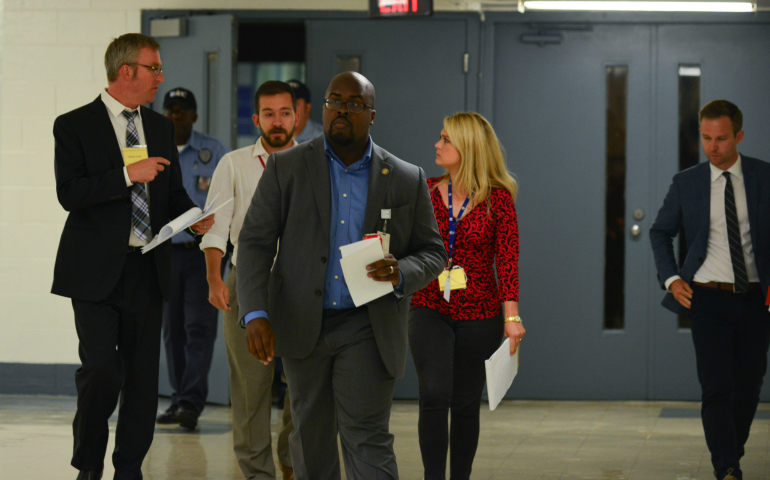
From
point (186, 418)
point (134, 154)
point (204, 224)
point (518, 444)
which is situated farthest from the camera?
point (186, 418)

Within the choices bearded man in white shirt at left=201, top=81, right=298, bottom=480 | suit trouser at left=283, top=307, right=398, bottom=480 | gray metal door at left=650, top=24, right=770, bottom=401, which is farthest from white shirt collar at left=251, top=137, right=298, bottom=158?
gray metal door at left=650, top=24, right=770, bottom=401

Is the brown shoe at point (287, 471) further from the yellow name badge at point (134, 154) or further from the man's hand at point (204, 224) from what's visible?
the yellow name badge at point (134, 154)

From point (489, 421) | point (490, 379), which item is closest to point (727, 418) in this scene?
point (490, 379)

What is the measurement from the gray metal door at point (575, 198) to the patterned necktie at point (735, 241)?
226 centimetres

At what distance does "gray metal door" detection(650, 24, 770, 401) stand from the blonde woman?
2876mm

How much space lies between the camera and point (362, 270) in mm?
2768

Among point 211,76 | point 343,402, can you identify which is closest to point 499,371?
point 343,402

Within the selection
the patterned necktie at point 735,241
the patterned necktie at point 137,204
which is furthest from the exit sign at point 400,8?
the patterned necktie at point 137,204

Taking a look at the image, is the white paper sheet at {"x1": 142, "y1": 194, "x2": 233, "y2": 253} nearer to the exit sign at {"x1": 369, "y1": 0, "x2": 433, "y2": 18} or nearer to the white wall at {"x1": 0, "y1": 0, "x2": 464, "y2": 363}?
the exit sign at {"x1": 369, "y1": 0, "x2": 433, "y2": 18}

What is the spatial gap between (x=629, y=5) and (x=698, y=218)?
2.16m

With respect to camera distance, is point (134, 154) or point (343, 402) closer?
point (343, 402)

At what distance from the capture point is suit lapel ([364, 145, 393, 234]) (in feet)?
9.68

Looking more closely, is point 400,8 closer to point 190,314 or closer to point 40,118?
point 190,314

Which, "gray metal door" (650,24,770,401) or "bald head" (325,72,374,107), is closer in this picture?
"bald head" (325,72,374,107)
